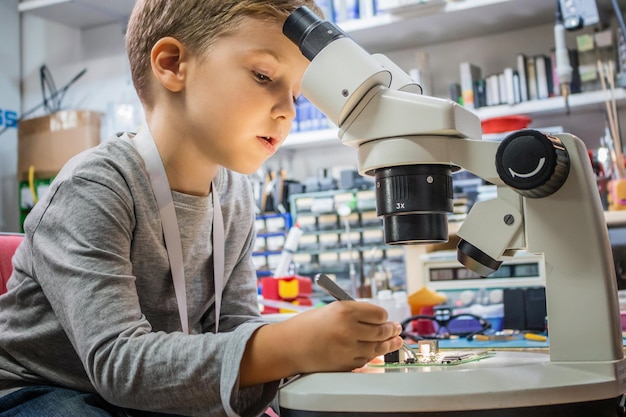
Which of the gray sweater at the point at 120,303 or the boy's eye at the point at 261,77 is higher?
the boy's eye at the point at 261,77

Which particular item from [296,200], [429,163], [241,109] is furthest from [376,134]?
[296,200]

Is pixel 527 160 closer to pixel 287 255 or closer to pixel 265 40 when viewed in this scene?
pixel 265 40

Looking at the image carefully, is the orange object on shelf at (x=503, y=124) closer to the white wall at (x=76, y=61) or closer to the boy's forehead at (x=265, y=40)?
the boy's forehead at (x=265, y=40)

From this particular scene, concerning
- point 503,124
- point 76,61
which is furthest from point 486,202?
point 76,61

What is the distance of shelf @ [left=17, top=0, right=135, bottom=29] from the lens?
310 centimetres

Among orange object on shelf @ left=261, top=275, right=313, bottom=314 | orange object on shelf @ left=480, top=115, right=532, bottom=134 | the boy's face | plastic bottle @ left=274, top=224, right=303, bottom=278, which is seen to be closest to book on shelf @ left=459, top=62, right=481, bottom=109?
orange object on shelf @ left=480, top=115, right=532, bottom=134

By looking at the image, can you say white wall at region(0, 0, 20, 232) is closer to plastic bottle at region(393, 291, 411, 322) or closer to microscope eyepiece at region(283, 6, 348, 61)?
plastic bottle at region(393, 291, 411, 322)

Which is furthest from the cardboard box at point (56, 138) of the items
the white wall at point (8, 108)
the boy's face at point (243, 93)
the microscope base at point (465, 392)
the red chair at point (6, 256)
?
the microscope base at point (465, 392)

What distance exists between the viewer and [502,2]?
7.70 feet

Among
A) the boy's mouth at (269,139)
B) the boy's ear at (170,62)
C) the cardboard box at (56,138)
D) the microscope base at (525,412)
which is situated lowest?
the microscope base at (525,412)

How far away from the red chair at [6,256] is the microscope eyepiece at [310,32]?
0.55 metres

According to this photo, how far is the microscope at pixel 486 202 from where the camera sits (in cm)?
48

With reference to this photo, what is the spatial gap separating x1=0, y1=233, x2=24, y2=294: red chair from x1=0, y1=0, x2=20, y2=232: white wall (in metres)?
2.61

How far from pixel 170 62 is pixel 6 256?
Answer: 0.38 metres
